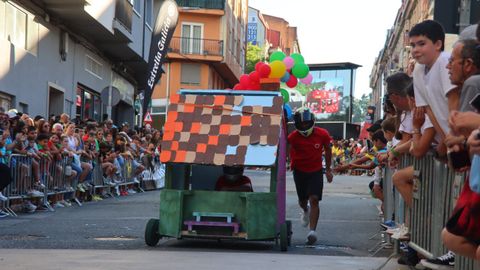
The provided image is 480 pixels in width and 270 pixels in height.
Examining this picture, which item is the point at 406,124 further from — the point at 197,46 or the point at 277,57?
the point at 197,46

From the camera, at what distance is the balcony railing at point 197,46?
191 feet

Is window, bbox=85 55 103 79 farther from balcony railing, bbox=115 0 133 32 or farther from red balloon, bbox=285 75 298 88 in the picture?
red balloon, bbox=285 75 298 88

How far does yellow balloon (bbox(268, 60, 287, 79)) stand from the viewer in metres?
11.3

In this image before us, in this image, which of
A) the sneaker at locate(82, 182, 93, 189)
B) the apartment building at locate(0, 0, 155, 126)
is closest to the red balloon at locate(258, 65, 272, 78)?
the sneaker at locate(82, 182, 93, 189)

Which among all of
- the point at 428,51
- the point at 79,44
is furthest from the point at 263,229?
the point at 79,44

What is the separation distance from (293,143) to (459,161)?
6.54 meters

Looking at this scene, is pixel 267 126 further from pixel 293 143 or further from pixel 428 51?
pixel 428 51

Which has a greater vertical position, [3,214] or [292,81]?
[292,81]

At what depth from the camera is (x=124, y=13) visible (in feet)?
93.9

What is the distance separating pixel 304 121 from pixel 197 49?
1885 inches

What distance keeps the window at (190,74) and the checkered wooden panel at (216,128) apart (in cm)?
4866

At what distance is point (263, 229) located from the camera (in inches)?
386

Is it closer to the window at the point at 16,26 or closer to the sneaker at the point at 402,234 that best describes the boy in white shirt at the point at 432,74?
the sneaker at the point at 402,234

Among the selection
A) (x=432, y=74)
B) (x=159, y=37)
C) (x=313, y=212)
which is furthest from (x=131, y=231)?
(x=159, y=37)
